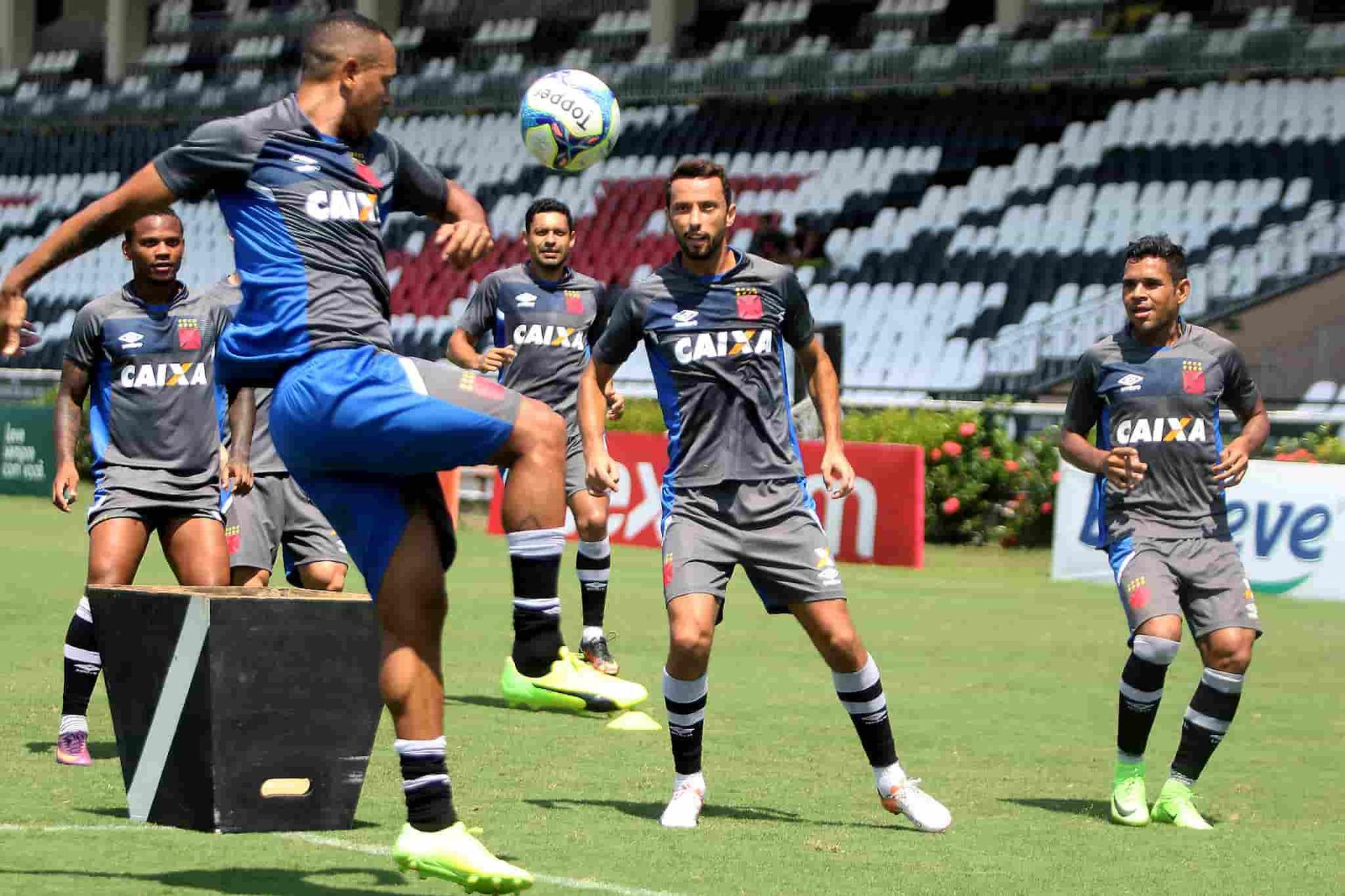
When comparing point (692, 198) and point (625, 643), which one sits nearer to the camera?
point (692, 198)

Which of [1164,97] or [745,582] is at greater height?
[1164,97]

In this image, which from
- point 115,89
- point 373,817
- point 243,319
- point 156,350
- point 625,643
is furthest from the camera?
point 115,89

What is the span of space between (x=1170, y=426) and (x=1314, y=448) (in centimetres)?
1045

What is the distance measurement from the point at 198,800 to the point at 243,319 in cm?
164

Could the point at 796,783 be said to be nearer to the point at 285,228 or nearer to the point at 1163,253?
the point at 1163,253

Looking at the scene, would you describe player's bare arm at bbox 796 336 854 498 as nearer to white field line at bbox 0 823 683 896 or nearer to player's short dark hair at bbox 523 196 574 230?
white field line at bbox 0 823 683 896

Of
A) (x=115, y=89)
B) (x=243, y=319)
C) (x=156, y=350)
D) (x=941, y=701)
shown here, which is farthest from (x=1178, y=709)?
(x=115, y=89)

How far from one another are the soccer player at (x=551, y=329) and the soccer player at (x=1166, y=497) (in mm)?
3655

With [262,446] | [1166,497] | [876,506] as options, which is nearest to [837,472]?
[1166,497]

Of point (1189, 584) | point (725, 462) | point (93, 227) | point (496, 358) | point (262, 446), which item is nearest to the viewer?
point (93, 227)

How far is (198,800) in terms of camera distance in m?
A: 6.04

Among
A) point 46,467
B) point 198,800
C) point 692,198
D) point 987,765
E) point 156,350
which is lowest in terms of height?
point 46,467

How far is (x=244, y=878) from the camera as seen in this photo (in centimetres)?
563

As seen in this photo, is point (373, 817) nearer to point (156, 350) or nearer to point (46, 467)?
point (156, 350)
